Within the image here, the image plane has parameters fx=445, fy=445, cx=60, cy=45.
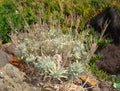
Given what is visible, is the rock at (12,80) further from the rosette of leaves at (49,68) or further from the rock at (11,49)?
the rock at (11,49)

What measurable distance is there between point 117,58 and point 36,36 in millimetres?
1996

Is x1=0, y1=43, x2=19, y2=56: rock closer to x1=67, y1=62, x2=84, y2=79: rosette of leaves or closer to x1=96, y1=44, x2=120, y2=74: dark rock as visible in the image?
x1=67, y1=62, x2=84, y2=79: rosette of leaves

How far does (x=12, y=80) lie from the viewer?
6.68m

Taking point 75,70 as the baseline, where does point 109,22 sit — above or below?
above

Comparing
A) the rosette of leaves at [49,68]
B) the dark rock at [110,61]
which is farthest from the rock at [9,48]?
the dark rock at [110,61]

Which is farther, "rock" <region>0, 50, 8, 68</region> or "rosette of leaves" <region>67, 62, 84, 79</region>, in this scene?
"rock" <region>0, 50, 8, 68</region>

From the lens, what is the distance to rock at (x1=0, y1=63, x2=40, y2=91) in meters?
6.55

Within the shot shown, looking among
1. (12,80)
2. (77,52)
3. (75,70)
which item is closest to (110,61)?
(77,52)

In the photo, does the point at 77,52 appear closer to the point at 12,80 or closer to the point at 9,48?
the point at 12,80

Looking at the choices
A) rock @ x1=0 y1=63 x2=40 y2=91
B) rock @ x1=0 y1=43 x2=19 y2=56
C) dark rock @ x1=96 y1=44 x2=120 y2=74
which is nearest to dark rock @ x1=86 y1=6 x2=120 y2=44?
dark rock @ x1=96 y1=44 x2=120 y2=74

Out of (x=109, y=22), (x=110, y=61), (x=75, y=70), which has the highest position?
(x=109, y=22)

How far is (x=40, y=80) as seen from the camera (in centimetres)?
717

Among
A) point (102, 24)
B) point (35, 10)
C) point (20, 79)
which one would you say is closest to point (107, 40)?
point (102, 24)

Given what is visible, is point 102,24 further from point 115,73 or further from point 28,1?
point 28,1
